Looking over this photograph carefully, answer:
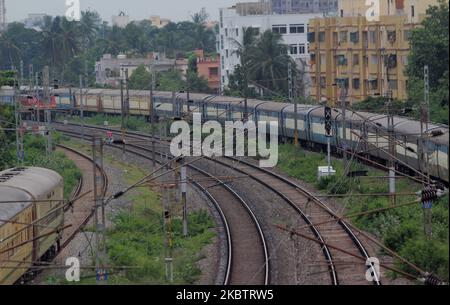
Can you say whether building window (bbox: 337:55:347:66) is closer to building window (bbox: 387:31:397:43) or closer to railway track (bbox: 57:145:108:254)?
building window (bbox: 387:31:397:43)

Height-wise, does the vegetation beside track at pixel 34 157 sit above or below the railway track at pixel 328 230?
above

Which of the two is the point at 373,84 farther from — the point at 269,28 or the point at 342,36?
the point at 269,28

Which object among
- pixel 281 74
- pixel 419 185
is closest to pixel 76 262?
pixel 419 185

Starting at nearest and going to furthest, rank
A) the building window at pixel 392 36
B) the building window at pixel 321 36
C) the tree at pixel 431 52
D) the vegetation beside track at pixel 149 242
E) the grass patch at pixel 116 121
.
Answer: the vegetation beside track at pixel 149 242 → the tree at pixel 431 52 → the grass patch at pixel 116 121 → the building window at pixel 392 36 → the building window at pixel 321 36

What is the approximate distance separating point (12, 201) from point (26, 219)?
29.1 inches

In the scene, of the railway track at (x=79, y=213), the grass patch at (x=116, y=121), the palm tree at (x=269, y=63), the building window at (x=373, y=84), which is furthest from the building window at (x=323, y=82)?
the railway track at (x=79, y=213)

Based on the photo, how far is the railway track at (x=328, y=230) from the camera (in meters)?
23.1

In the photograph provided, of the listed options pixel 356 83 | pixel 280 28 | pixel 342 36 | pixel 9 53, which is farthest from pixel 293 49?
pixel 9 53

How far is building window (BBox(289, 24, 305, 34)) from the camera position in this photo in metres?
93.8

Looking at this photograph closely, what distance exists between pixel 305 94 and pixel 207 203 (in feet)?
172

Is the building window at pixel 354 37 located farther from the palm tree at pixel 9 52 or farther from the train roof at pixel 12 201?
the palm tree at pixel 9 52

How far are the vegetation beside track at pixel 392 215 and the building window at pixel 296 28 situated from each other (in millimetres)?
48699

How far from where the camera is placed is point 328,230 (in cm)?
2903

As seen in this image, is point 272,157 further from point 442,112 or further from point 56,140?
point 56,140
